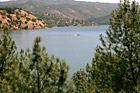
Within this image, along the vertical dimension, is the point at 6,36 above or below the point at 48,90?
above

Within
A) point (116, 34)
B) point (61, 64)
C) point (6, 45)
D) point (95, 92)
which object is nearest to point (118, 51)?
point (116, 34)

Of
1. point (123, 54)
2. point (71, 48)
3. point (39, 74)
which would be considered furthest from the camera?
point (71, 48)

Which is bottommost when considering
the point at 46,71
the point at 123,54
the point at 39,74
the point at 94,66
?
the point at 94,66

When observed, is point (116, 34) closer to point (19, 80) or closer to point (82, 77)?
point (82, 77)

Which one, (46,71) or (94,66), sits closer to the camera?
(46,71)

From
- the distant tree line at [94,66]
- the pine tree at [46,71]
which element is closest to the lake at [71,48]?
the distant tree line at [94,66]

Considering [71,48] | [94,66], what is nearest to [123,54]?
[94,66]

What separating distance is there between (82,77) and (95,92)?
15.4 ft

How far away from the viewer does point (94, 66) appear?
19.5 m

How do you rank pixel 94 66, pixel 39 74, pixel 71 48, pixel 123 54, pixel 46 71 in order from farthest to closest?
pixel 71 48 → pixel 94 66 → pixel 123 54 → pixel 39 74 → pixel 46 71

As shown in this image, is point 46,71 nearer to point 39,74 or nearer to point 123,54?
point 39,74

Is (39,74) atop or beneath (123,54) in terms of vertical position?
beneath

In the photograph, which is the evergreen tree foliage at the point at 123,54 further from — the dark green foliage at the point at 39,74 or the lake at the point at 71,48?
the lake at the point at 71,48

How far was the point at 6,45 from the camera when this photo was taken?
15414 millimetres
